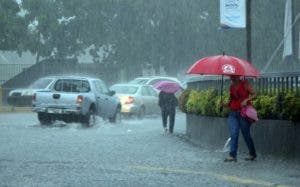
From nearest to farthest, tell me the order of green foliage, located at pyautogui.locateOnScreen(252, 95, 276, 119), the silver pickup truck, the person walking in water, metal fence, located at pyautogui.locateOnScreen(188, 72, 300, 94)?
the person walking in water
metal fence, located at pyautogui.locateOnScreen(188, 72, 300, 94)
green foliage, located at pyautogui.locateOnScreen(252, 95, 276, 119)
the silver pickup truck

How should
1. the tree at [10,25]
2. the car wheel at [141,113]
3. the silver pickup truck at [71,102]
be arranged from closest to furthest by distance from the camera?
the silver pickup truck at [71,102]
the car wheel at [141,113]
the tree at [10,25]

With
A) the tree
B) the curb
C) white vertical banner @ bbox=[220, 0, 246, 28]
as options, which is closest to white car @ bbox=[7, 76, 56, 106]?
the curb

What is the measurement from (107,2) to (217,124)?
35000 mm

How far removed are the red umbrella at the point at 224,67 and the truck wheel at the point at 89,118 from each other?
35.4 ft

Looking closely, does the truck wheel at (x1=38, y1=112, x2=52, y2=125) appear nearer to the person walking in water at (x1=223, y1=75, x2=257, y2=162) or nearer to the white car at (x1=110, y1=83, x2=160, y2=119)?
the white car at (x1=110, y1=83, x2=160, y2=119)

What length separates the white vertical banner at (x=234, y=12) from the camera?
19328mm

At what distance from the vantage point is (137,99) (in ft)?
108

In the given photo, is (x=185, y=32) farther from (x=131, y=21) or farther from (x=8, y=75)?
(x=8, y=75)

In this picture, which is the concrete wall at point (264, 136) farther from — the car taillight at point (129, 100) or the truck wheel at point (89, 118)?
the car taillight at point (129, 100)

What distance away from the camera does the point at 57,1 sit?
52.1 meters

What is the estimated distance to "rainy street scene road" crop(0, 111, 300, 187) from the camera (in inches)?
470

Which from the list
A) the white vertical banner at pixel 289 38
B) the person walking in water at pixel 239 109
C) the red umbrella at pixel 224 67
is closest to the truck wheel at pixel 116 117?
the white vertical banner at pixel 289 38

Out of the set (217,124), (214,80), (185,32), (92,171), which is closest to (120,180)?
(92,171)

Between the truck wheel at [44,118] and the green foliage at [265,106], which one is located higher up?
the green foliage at [265,106]
